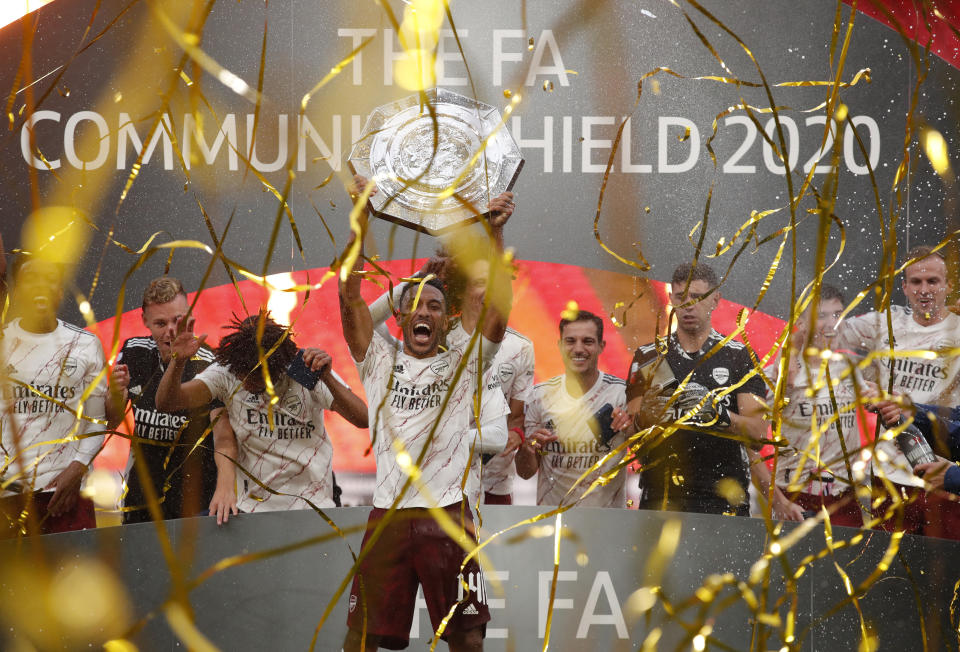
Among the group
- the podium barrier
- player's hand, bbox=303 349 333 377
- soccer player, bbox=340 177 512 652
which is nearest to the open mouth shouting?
soccer player, bbox=340 177 512 652

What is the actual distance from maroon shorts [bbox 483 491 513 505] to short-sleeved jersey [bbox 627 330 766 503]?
1.17ft

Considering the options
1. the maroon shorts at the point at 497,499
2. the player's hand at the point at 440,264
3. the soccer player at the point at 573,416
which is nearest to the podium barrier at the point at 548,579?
the maroon shorts at the point at 497,499

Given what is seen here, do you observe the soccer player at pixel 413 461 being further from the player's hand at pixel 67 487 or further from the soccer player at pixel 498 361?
the player's hand at pixel 67 487

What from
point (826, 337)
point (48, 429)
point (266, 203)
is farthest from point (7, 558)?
point (826, 337)

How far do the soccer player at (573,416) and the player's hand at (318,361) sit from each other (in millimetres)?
548

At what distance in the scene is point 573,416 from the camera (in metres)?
2.12

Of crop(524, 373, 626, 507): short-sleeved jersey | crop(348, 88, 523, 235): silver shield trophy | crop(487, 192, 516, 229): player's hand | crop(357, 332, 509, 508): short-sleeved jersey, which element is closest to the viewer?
crop(348, 88, 523, 235): silver shield trophy

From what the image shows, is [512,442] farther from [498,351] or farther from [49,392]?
[49,392]

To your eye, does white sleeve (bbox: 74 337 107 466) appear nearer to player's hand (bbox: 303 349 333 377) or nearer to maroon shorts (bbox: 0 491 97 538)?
maroon shorts (bbox: 0 491 97 538)

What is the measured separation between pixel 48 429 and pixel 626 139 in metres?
1.70

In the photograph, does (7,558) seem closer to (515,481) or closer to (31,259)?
(31,259)

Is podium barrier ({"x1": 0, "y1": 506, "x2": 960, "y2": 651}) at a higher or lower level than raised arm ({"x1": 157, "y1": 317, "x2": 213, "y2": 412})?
lower

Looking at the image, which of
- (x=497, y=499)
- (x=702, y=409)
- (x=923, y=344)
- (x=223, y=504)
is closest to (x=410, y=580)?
(x=497, y=499)

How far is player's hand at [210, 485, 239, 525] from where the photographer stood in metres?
2.11
